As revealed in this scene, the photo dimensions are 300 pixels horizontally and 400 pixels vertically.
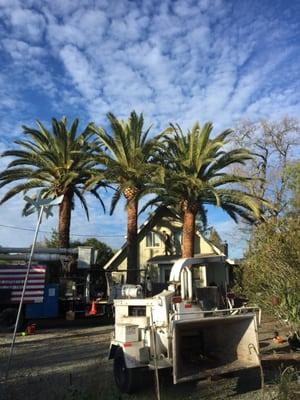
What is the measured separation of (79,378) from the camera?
356 inches

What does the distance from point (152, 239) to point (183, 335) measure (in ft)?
85.9

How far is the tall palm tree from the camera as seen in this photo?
22.6 meters

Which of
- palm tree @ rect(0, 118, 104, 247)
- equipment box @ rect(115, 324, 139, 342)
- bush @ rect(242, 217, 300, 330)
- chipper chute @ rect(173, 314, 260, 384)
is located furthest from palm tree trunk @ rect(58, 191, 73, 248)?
chipper chute @ rect(173, 314, 260, 384)

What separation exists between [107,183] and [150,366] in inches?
720

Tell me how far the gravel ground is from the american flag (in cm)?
387

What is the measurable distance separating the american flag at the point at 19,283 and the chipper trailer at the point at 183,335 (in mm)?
11796

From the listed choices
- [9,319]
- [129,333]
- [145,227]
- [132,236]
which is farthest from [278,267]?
[145,227]

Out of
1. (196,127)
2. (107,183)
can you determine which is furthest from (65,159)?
(196,127)

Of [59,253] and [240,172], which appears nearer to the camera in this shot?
[59,253]

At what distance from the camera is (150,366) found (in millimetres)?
7496

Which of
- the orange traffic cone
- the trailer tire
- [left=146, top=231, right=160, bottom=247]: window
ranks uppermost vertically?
[left=146, top=231, right=160, bottom=247]: window

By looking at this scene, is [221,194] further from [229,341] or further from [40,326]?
[229,341]

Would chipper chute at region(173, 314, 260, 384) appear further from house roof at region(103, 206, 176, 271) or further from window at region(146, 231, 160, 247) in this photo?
window at region(146, 231, 160, 247)

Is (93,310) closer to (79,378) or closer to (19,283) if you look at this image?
(19,283)
